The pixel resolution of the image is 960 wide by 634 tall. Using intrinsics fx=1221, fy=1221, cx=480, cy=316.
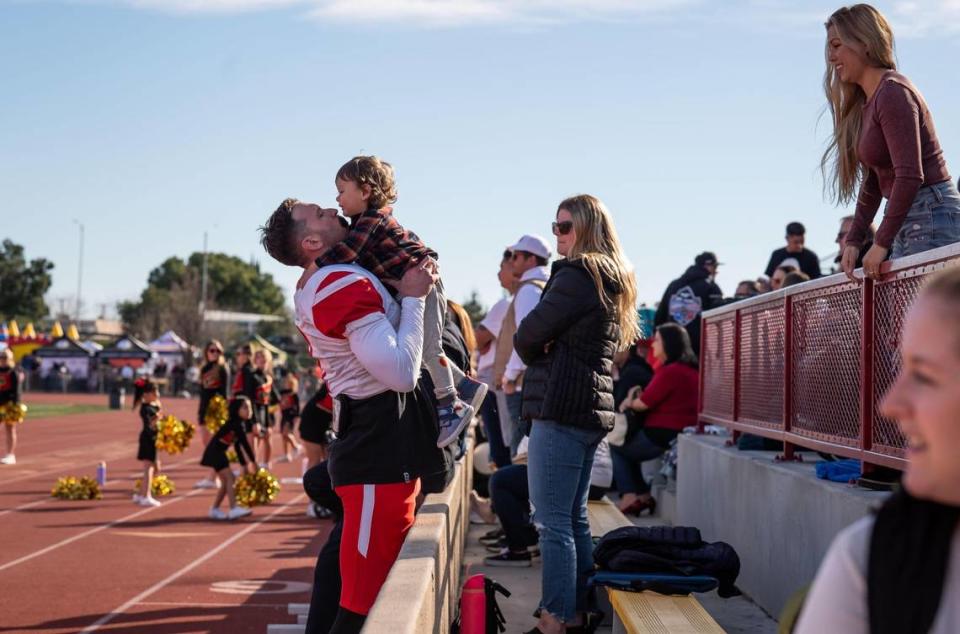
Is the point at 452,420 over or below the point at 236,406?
over

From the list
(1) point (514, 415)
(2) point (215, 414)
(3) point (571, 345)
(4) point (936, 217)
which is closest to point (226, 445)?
(2) point (215, 414)

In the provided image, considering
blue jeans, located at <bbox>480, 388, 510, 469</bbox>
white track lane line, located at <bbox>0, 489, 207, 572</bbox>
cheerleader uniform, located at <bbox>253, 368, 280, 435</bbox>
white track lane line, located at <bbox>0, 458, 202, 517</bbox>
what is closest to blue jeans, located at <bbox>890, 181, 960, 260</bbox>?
blue jeans, located at <bbox>480, 388, 510, 469</bbox>

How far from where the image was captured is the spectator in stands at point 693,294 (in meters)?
12.6

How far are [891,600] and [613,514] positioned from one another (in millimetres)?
6497

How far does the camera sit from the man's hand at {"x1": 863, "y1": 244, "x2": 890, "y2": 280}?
4793 millimetres

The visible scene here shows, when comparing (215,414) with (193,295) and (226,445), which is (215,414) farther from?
(193,295)

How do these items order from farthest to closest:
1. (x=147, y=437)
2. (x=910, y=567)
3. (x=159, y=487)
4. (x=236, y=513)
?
1. (x=159, y=487)
2. (x=147, y=437)
3. (x=236, y=513)
4. (x=910, y=567)

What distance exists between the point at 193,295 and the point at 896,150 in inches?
4241

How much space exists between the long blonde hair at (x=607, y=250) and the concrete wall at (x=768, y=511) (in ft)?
3.72

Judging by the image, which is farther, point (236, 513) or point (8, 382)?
point (8, 382)

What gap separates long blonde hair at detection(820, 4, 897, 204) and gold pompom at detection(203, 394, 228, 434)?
542 inches

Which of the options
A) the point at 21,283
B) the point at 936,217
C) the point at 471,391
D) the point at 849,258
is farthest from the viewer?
the point at 21,283

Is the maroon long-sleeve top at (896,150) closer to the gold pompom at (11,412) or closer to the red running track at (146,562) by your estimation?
the red running track at (146,562)

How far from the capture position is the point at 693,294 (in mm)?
12727
